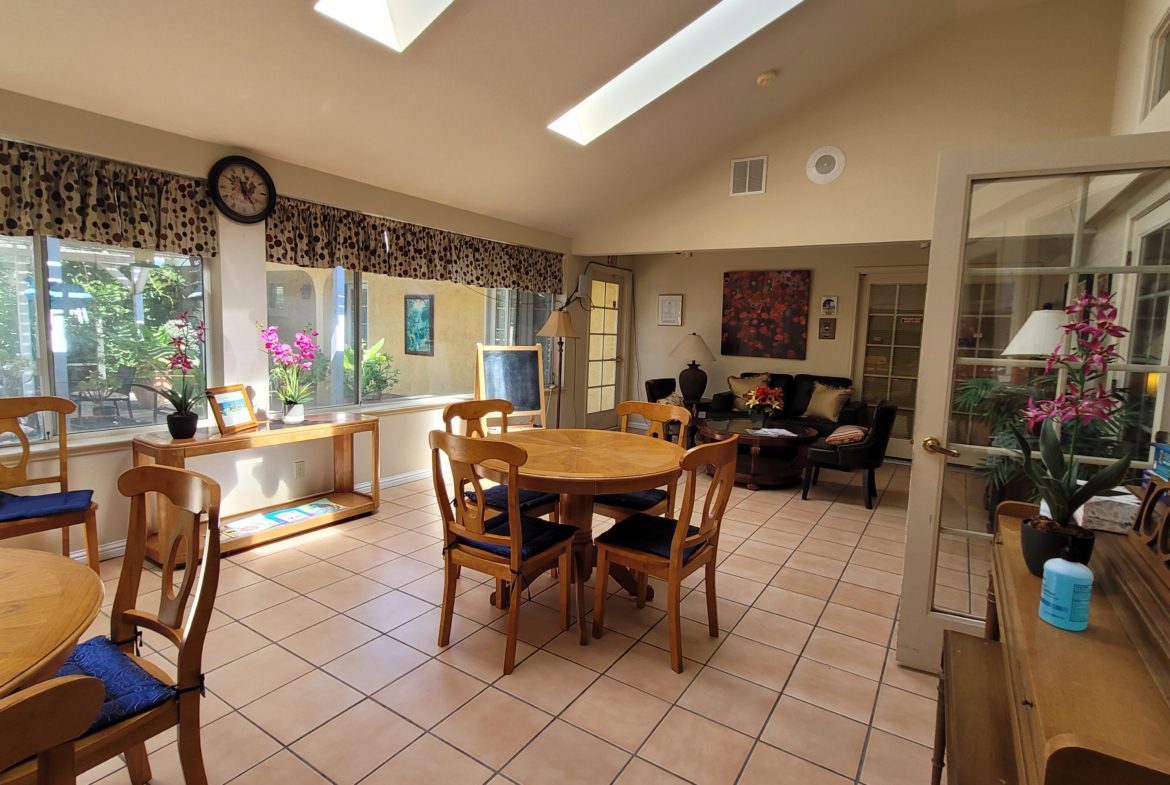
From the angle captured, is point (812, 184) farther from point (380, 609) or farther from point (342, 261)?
point (380, 609)

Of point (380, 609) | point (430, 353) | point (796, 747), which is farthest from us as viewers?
point (430, 353)

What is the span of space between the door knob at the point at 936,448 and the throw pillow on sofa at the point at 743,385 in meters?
4.07

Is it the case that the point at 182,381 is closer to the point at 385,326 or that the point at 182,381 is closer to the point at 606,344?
the point at 385,326

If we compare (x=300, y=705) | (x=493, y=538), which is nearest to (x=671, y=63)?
(x=493, y=538)

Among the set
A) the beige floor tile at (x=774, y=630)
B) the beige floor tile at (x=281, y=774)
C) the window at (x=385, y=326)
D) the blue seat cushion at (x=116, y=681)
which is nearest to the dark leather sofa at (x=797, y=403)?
the window at (x=385, y=326)

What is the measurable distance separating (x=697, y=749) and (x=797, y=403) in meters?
4.94

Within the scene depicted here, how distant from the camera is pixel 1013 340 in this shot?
7.08 ft

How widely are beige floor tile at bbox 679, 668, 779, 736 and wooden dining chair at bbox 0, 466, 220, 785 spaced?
153 centimetres

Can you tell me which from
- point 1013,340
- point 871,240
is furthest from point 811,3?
point 1013,340

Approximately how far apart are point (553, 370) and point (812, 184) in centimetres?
304

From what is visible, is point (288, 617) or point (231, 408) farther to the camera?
point (231, 408)

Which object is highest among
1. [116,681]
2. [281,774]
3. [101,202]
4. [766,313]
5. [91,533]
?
[101,202]

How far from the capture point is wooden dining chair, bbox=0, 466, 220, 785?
1.31 meters

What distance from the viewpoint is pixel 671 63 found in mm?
3963
